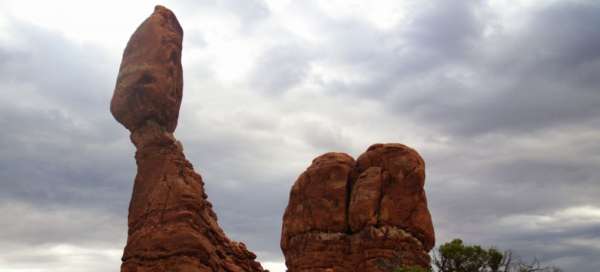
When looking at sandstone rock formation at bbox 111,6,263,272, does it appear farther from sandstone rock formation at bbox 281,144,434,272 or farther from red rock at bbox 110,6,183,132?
sandstone rock formation at bbox 281,144,434,272

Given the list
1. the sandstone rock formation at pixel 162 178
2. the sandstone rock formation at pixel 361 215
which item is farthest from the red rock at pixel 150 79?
the sandstone rock formation at pixel 361 215

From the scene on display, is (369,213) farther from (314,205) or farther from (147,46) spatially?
(147,46)

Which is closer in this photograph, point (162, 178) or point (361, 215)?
point (162, 178)

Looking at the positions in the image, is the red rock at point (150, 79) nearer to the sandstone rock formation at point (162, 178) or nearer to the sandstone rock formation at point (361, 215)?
the sandstone rock formation at point (162, 178)

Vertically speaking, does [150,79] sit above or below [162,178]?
above

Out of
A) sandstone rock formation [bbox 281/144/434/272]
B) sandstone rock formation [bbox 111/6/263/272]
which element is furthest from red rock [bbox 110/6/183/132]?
sandstone rock formation [bbox 281/144/434/272]

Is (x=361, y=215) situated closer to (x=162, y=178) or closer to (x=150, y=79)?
(x=162, y=178)

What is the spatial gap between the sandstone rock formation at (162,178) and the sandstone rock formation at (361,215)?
1024cm

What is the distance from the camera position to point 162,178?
4047cm

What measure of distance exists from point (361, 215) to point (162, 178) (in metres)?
16.6

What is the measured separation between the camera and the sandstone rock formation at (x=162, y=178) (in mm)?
38062

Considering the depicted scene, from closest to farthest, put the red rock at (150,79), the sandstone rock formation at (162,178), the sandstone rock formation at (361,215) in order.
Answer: the sandstone rock formation at (162,178)
the red rock at (150,79)
the sandstone rock formation at (361,215)

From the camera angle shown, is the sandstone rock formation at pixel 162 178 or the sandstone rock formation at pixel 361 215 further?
the sandstone rock formation at pixel 361 215

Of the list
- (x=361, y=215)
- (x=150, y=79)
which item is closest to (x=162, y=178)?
(x=150, y=79)
